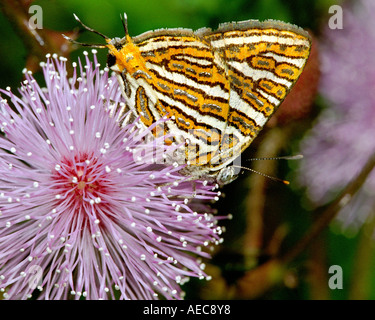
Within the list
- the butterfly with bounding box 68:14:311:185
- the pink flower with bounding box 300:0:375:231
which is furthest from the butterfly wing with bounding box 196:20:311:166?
the pink flower with bounding box 300:0:375:231

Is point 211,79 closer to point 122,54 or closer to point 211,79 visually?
point 211,79

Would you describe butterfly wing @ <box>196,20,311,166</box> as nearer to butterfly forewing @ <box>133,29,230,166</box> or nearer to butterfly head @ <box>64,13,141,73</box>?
butterfly forewing @ <box>133,29,230,166</box>

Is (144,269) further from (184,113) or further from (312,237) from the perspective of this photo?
(312,237)

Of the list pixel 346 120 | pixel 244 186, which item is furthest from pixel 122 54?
pixel 346 120

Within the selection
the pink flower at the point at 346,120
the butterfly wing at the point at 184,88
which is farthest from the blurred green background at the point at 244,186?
the butterfly wing at the point at 184,88

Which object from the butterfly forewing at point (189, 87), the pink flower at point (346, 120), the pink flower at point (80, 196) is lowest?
the pink flower at point (80, 196)

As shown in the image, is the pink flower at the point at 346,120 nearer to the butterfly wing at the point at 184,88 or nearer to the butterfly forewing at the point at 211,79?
the butterfly forewing at the point at 211,79
